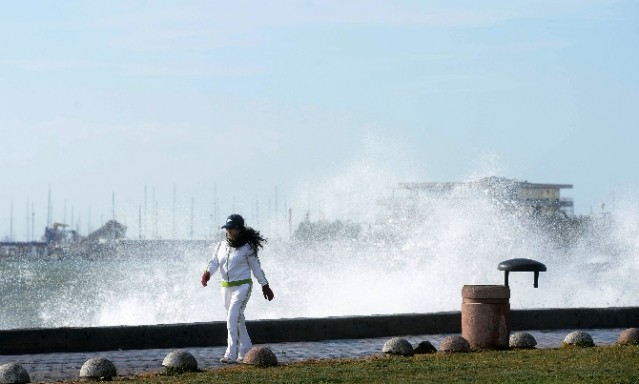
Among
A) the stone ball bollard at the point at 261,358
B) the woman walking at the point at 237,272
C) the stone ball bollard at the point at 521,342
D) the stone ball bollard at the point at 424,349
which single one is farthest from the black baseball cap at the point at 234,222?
the stone ball bollard at the point at 521,342

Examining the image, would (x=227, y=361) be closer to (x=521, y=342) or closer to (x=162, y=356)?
(x=162, y=356)

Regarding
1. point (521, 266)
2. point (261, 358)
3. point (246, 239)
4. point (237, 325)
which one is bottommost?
point (261, 358)

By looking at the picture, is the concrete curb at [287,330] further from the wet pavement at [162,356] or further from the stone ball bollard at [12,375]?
the stone ball bollard at [12,375]

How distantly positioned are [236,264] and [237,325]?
2.22ft

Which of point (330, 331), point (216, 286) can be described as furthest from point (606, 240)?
point (330, 331)

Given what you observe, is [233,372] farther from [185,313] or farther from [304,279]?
[304,279]

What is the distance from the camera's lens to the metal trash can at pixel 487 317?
1452 centimetres

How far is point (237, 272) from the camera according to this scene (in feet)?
44.8

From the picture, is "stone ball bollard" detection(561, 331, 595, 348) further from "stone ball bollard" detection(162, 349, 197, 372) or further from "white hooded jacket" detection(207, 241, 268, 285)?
"stone ball bollard" detection(162, 349, 197, 372)

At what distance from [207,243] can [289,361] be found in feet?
220

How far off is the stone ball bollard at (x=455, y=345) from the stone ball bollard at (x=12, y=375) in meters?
4.86

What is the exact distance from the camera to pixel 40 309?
209ft

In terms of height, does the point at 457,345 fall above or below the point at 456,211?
below

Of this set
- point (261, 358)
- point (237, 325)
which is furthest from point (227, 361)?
point (261, 358)
